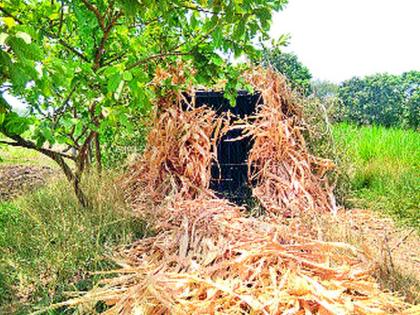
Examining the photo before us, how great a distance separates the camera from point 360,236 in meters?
3.14

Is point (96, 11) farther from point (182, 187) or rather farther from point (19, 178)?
point (19, 178)

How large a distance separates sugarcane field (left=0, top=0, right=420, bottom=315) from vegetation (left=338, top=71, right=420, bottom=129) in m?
10.3

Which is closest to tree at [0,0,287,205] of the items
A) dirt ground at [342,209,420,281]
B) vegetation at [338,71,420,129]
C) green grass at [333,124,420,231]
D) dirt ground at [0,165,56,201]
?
dirt ground at [342,209,420,281]

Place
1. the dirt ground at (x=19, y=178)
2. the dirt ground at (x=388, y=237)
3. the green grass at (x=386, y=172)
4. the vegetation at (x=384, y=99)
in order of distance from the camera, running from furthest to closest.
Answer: the vegetation at (x=384, y=99), the dirt ground at (x=19, y=178), the green grass at (x=386, y=172), the dirt ground at (x=388, y=237)

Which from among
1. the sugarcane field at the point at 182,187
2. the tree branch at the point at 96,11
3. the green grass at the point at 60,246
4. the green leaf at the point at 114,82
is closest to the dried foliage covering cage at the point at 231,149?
the sugarcane field at the point at 182,187

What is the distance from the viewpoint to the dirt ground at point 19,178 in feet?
21.2

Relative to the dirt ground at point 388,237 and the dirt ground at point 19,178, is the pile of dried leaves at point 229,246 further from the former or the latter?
the dirt ground at point 19,178

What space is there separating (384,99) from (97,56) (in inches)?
582

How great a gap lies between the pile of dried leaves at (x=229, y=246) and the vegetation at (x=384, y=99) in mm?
11779

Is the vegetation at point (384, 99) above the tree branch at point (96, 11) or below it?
above

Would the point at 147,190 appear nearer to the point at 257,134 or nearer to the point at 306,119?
the point at 257,134

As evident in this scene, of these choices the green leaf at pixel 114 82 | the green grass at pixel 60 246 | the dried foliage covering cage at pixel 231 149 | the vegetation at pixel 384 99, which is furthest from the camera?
the vegetation at pixel 384 99

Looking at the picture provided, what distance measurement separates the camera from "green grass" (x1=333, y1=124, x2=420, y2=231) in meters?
4.90

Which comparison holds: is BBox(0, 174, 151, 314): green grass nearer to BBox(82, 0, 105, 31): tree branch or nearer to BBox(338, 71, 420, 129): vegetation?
BBox(82, 0, 105, 31): tree branch
